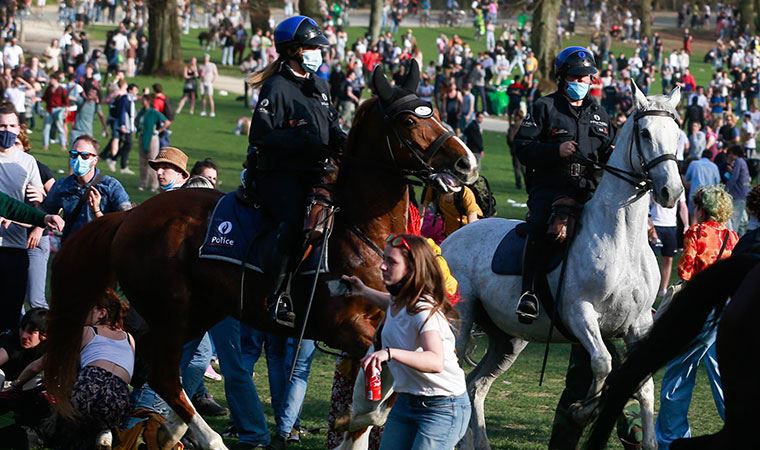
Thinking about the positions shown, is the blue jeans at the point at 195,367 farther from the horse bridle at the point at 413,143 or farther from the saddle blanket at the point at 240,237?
the horse bridle at the point at 413,143

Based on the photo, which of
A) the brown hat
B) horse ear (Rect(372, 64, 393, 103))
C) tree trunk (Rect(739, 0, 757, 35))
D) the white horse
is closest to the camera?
horse ear (Rect(372, 64, 393, 103))

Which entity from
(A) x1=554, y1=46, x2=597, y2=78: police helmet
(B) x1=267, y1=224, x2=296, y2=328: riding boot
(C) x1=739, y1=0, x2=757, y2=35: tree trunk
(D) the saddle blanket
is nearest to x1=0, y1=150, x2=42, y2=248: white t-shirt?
(D) the saddle blanket

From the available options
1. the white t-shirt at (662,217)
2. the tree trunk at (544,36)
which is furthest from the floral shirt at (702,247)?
the tree trunk at (544,36)

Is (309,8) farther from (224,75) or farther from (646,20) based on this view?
(646,20)

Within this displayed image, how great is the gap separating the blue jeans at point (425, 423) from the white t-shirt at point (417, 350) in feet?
0.17

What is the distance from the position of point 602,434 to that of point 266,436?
3.32 meters

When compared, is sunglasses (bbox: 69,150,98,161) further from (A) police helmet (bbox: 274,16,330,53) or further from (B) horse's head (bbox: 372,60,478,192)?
(B) horse's head (bbox: 372,60,478,192)

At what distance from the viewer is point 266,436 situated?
9.19 meters

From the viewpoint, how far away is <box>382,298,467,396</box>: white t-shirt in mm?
6273

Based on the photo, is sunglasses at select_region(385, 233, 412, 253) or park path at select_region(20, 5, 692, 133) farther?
park path at select_region(20, 5, 692, 133)

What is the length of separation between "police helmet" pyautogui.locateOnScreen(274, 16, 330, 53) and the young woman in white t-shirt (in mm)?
2652

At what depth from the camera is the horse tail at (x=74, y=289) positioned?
346 inches

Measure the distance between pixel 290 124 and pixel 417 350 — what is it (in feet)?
8.84

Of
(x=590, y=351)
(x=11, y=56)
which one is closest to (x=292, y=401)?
(x=590, y=351)
